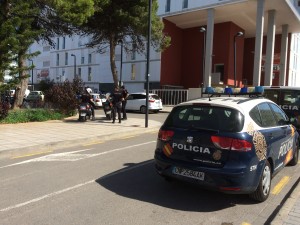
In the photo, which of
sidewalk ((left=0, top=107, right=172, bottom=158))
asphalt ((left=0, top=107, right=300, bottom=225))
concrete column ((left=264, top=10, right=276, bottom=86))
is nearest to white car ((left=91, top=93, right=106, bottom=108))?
asphalt ((left=0, top=107, right=300, bottom=225))

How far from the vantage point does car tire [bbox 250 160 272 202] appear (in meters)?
5.35

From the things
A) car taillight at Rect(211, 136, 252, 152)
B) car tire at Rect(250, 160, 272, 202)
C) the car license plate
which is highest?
car taillight at Rect(211, 136, 252, 152)

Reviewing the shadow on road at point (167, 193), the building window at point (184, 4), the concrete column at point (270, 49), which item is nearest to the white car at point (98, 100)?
the building window at point (184, 4)

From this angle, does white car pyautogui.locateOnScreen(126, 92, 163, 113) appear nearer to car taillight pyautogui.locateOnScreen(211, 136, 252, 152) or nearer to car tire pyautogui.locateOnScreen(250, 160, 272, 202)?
car tire pyautogui.locateOnScreen(250, 160, 272, 202)

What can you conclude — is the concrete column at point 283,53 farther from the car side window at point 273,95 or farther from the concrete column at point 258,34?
the car side window at point 273,95

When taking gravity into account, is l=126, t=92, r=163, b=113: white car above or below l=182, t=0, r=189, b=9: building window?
below

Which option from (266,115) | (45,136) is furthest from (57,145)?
(266,115)

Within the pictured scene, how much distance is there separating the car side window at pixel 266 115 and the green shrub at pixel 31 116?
11.4 metres

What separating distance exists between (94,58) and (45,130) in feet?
166

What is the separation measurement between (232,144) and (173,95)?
32277 millimetres

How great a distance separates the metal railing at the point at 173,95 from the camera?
35.9m

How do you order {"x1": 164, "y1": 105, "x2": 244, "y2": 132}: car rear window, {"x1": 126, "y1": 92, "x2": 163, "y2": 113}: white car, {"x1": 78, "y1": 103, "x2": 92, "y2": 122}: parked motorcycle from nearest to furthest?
{"x1": 164, "y1": 105, "x2": 244, "y2": 132}: car rear window < {"x1": 78, "y1": 103, "x2": 92, "y2": 122}: parked motorcycle < {"x1": 126, "y1": 92, "x2": 163, "y2": 113}: white car

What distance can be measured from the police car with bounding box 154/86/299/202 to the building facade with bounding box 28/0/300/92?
28.4 meters

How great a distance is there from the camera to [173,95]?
37188 mm
